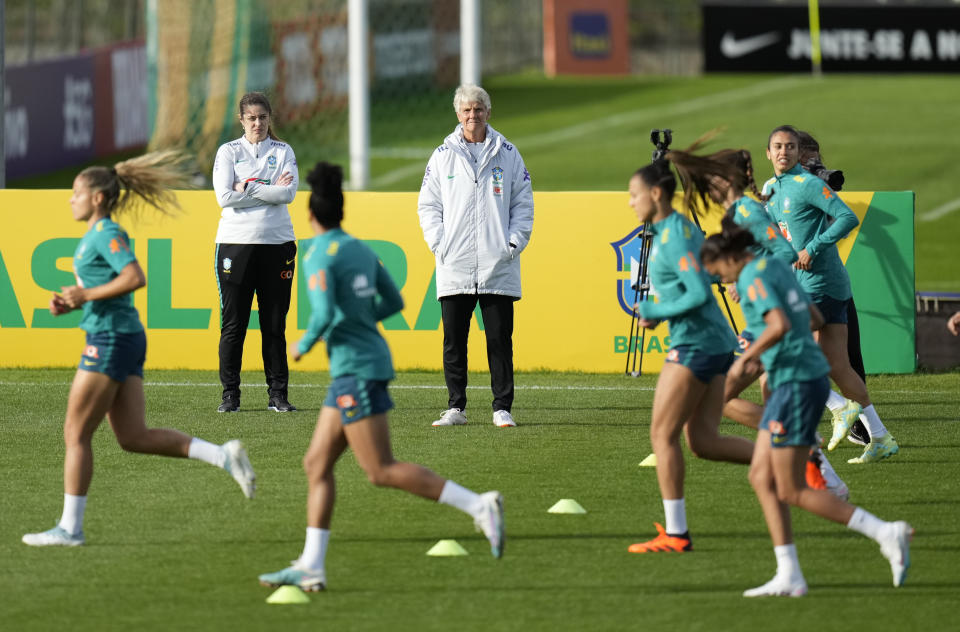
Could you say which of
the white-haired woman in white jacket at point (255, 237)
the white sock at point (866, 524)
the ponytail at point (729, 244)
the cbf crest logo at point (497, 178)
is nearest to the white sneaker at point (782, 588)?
the white sock at point (866, 524)

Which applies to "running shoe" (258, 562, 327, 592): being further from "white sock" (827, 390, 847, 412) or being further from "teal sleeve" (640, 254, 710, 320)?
"white sock" (827, 390, 847, 412)

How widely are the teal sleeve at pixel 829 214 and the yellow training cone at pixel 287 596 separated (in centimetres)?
435

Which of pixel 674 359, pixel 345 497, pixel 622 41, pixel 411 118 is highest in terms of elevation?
pixel 622 41

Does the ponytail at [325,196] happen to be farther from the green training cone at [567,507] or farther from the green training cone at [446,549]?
the green training cone at [567,507]

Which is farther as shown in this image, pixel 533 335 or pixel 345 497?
pixel 533 335

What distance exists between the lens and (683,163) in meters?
7.75

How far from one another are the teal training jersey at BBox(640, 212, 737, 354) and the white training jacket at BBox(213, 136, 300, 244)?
14.9 feet

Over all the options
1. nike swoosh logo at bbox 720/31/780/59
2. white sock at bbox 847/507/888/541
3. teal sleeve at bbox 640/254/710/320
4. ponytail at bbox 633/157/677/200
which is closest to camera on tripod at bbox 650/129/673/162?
ponytail at bbox 633/157/677/200

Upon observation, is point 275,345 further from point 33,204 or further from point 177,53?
point 177,53

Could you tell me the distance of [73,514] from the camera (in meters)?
7.75

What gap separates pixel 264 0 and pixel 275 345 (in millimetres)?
19397

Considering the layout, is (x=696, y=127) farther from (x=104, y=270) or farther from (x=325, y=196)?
(x=325, y=196)

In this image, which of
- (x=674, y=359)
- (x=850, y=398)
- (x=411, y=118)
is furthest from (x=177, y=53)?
(x=674, y=359)

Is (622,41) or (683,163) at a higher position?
(622,41)
